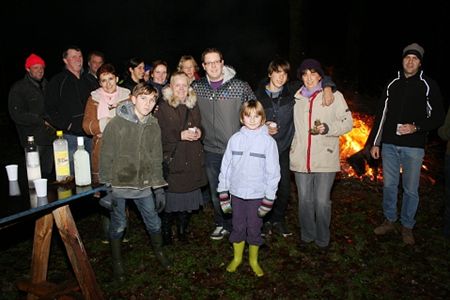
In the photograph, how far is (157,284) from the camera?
4883 millimetres

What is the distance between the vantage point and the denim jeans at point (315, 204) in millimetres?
5305

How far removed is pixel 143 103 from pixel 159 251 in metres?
1.92

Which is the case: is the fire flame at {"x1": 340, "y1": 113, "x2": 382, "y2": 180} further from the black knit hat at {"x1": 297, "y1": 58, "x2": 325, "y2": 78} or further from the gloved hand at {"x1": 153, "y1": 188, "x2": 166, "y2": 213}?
the gloved hand at {"x1": 153, "y1": 188, "x2": 166, "y2": 213}

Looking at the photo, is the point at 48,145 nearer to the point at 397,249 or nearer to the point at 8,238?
the point at 8,238

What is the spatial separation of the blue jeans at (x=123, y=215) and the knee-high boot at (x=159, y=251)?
0.16m

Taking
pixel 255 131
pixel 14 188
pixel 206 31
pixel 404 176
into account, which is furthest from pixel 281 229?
pixel 206 31

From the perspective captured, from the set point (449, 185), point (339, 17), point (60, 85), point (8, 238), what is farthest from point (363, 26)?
point (8, 238)

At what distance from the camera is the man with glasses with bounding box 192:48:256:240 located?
516 centimetres

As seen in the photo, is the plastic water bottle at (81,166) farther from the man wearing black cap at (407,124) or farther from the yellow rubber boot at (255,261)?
the man wearing black cap at (407,124)

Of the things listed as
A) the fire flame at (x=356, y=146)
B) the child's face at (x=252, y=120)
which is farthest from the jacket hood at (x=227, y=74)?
the fire flame at (x=356, y=146)

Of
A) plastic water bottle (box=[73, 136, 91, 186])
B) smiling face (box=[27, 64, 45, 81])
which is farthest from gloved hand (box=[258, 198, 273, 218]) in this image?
smiling face (box=[27, 64, 45, 81])

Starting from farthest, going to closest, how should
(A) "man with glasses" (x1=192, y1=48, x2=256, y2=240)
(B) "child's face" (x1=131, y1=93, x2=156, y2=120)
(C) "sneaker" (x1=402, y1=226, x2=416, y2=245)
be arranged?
(C) "sneaker" (x1=402, y1=226, x2=416, y2=245) → (A) "man with glasses" (x1=192, y1=48, x2=256, y2=240) → (B) "child's face" (x1=131, y1=93, x2=156, y2=120)

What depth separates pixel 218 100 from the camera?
5.23 meters

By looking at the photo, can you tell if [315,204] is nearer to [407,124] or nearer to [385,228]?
[385,228]
